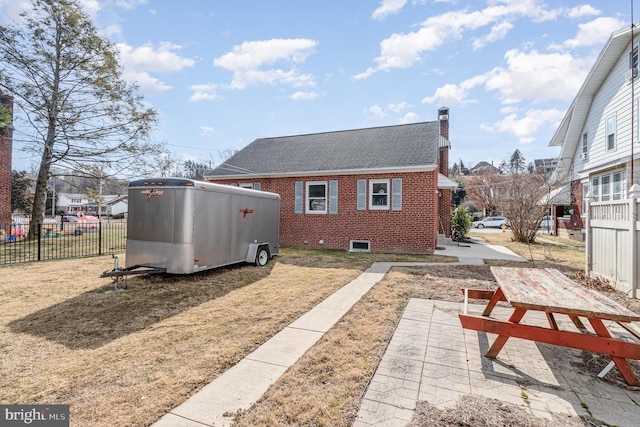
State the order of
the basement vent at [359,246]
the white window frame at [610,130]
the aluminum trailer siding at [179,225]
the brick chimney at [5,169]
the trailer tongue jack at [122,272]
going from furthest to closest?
the brick chimney at [5,169] → the white window frame at [610,130] → the basement vent at [359,246] → the aluminum trailer siding at [179,225] → the trailer tongue jack at [122,272]

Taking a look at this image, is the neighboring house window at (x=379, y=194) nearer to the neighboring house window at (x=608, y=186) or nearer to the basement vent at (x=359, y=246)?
the basement vent at (x=359, y=246)

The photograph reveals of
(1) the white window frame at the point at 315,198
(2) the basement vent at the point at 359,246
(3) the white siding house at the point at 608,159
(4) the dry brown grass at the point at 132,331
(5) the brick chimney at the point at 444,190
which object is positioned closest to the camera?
(4) the dry brown grass at the point at 132,331

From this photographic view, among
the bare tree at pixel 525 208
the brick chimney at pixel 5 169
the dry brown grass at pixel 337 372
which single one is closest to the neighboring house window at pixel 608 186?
the bare tree at pixel 525 208

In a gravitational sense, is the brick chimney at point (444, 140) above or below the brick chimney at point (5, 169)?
above

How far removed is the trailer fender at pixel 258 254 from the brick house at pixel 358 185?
4496 millimetres

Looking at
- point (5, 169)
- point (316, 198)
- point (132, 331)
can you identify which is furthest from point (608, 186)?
point (5, 169)

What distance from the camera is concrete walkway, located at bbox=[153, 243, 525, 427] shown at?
248cm

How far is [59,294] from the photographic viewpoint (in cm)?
620

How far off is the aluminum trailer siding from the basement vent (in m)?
6.51

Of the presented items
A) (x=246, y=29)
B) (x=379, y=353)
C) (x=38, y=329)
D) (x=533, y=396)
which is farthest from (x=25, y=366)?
(x=246, y=29)

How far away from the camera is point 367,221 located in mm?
12992

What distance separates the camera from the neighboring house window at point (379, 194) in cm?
1268

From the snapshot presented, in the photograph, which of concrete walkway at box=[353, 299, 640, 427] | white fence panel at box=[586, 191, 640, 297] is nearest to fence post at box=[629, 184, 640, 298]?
white fence panel at box=[586, 191, 640, 297]

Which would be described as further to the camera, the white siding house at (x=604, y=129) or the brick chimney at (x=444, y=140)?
the brick chimney at (x=444, y=140)
